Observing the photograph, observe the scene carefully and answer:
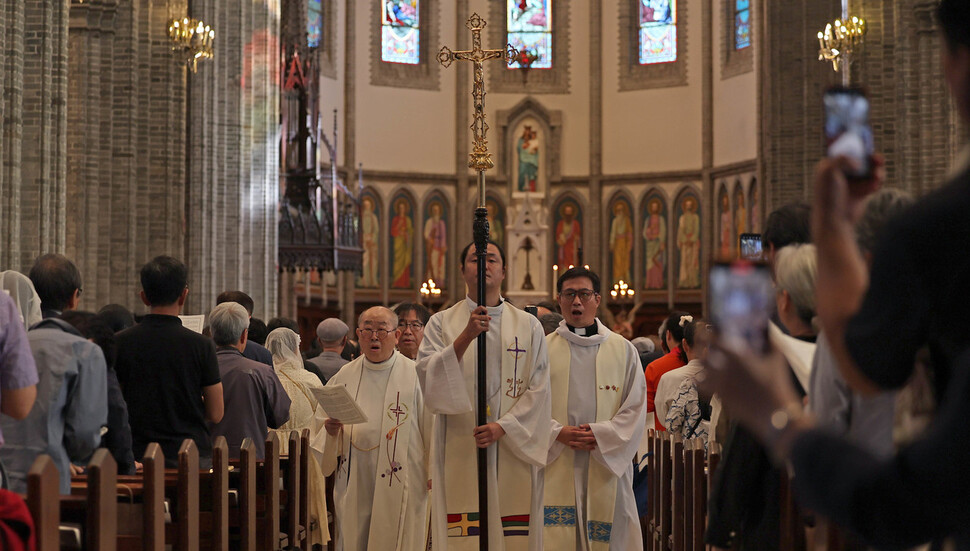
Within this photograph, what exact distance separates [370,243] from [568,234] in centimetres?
456

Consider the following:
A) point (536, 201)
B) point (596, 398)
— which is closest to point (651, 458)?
point (596, 398)

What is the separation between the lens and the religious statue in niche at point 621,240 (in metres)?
28.3

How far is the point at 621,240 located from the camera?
28469 mm

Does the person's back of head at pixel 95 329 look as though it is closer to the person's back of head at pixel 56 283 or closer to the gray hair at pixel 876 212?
the person's back of head at pixel 56 283

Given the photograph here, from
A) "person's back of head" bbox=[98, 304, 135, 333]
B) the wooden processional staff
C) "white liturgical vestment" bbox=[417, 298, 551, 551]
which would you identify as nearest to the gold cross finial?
the wooden processional staff

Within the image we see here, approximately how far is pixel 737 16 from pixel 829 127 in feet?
87.3

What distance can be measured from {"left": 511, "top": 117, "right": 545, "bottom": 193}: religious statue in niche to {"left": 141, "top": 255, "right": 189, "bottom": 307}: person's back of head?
2338cm

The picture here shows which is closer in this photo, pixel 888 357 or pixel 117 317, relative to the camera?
pixel 888 357

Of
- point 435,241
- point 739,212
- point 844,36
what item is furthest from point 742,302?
point 435,241

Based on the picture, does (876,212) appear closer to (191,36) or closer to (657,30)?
(191,36)

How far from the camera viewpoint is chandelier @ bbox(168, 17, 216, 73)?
14.7m

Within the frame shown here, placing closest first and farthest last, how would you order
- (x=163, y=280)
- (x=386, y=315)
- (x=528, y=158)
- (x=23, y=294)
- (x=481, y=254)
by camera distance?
1. (x=23, y=294)
2. (x=163, y=280)
3. (x=481, y=254)
4. (x=386, y=315)
5. (x=528, y=158)

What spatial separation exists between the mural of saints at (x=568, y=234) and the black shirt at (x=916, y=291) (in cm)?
2660

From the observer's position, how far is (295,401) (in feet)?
24.7
